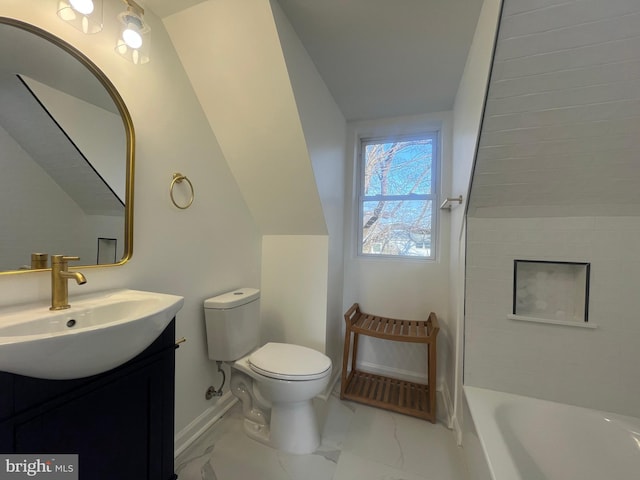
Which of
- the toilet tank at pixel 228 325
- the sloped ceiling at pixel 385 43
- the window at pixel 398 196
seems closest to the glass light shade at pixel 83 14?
Result: the sloped ceiling at pixel 385 43

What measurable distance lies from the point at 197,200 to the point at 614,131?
1.83 metres

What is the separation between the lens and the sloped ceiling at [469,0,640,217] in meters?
0.80

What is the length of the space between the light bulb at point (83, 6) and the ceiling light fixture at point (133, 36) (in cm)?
10

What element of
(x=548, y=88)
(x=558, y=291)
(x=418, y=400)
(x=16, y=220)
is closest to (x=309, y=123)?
(x=548, y=88)

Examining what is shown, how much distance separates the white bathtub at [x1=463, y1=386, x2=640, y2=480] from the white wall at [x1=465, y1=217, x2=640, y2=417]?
3.8 inches

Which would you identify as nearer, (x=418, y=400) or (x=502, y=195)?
(x=502, y=195)

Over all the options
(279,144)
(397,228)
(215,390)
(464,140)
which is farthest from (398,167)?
(215,390)

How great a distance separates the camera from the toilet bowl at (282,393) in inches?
51.2

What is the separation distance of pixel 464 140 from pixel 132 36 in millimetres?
1619

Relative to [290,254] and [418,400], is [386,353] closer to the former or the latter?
[418,400]

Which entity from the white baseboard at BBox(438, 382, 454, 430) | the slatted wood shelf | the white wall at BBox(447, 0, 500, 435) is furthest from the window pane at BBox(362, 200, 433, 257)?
the white baseboard at BBox(438, 382, 454, 430)

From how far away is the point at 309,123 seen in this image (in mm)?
1479

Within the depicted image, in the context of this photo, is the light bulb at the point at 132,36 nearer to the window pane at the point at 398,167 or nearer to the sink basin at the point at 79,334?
the sink basin at the point at 79,334

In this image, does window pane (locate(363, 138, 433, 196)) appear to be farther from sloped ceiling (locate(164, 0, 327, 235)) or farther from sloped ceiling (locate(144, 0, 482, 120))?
sloped ceiling (locate(164, 0, 327, 235))
